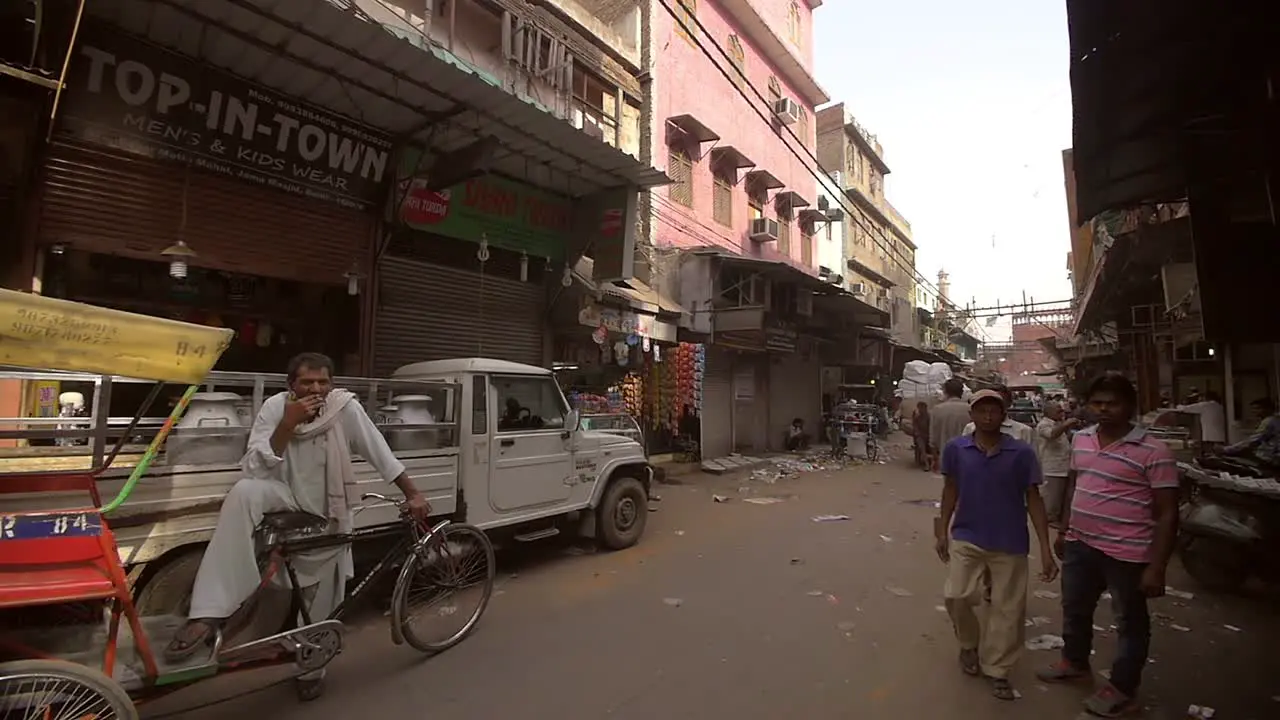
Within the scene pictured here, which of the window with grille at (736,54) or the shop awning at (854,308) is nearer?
the window with grille at (736,54)

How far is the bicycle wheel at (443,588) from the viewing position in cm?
384

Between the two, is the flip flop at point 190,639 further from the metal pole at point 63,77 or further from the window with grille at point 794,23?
the window with grille at point 794,23

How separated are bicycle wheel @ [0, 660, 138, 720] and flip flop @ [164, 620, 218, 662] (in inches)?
17.6

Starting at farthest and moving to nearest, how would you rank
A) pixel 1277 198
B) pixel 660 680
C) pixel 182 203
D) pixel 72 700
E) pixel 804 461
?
1. pixel 804 461
2. pixel 182 203
3. pixel 1277 198
4. pixel 660 680
5. pixel 72 700

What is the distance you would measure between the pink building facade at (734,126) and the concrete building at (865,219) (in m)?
3.17

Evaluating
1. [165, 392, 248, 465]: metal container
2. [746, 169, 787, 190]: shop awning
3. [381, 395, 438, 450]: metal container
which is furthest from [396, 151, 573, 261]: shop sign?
[746, 169, 787, 190]: shop awning

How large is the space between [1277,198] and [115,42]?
902 cm

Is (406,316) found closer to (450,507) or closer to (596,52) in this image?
(450,507)

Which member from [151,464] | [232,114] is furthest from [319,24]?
[151,464]

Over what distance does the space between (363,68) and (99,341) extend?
4877mm

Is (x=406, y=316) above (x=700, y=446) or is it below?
above

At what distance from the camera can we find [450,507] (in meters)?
5.08

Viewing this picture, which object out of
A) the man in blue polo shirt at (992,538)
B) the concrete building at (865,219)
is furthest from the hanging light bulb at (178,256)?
the concrete building at (865,219)

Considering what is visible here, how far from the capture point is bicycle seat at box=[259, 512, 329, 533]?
3.27m
